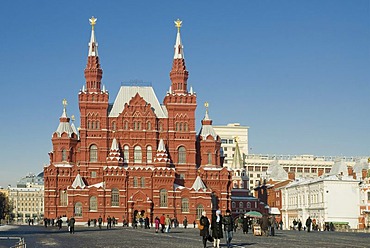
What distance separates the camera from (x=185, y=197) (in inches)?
4215

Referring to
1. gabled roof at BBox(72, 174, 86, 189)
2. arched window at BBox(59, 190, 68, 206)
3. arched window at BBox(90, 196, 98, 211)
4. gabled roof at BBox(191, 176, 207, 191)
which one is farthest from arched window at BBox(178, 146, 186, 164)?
arched window at BBox(59, 190, 68, 206)

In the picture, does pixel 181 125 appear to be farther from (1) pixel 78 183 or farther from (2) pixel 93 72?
(1) pixel 78 183

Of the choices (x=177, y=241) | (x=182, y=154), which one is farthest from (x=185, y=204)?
(x=177, y=241)

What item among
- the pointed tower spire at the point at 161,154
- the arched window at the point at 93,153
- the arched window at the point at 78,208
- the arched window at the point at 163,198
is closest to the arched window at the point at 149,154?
the pointed tower spire at the point at 161,154

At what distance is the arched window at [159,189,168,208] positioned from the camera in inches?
4198

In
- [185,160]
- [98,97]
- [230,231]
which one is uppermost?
[98,97]

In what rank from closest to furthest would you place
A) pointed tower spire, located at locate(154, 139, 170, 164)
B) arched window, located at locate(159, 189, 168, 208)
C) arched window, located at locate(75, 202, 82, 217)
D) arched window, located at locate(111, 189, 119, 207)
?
1. arched window, located at locate(75, 202, 82, 217)
2. arched window, located at locate(111, 189, 119, 207)
3. arched window, located at locate(159, 189, 168, 208)
4. pointed tower spire, located at locate(154, 139, 170, 164)

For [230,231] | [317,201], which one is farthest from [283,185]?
[230,231]

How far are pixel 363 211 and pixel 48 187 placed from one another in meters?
48.5

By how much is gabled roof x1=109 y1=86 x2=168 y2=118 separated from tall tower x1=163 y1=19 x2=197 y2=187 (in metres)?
1.76

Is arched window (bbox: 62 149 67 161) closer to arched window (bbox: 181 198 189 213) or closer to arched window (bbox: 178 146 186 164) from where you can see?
arched window (bbox: 178 146 186 164)

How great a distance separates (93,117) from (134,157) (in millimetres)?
9118

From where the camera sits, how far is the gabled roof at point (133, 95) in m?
113

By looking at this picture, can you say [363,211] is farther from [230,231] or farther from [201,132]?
[230,231]
